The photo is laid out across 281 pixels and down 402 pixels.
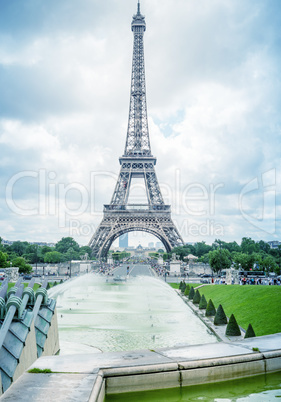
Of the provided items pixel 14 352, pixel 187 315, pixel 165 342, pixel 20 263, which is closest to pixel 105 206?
pixel 20 263

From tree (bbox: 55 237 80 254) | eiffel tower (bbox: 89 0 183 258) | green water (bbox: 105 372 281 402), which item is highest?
eiffel tower (bbox: 89 0 183 258)

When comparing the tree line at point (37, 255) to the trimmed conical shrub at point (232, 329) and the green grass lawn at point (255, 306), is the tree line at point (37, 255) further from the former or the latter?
the trimmed conical shrub at point (232, 329)

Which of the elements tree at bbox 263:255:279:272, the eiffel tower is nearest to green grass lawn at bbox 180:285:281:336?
tree at bbox 263:255:279:272

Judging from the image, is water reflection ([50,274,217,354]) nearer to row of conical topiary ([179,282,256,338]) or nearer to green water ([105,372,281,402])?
row of conical topiary ([179,282,256,338])

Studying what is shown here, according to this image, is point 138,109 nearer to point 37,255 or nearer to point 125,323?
point 37,255

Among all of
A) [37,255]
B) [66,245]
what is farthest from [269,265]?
[66,245]

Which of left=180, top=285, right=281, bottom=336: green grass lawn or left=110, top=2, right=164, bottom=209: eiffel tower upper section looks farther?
left=110, top=2, right=164, bottom=209: eiffel tower upper section
